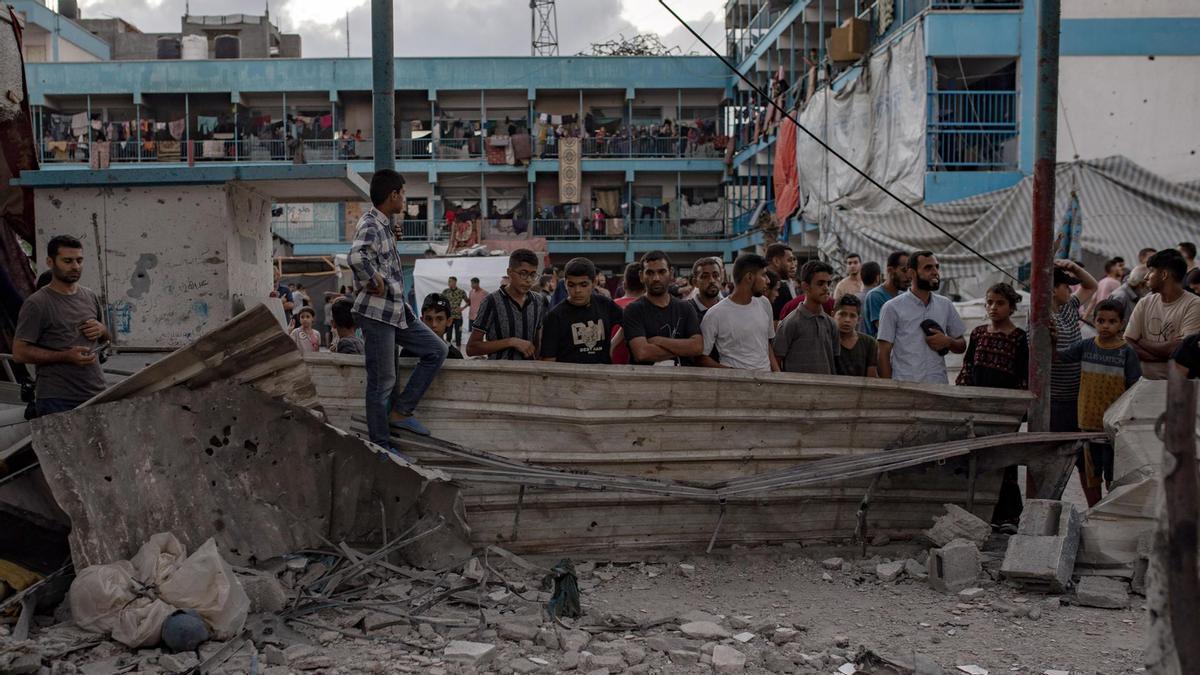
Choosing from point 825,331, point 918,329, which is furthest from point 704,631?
point 918,329

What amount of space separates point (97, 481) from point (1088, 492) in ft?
18.8

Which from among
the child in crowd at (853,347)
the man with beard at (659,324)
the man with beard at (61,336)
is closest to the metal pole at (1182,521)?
the man with beard at (659,324)

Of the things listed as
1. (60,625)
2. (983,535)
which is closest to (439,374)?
(60,625)

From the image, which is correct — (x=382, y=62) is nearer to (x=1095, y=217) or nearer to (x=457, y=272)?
(x=1095, y=217)

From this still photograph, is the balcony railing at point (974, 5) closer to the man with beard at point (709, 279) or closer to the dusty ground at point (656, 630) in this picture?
the man with beard at point (709, 279)

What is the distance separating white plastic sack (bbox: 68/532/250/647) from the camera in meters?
4.47

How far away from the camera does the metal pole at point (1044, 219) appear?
266 inches

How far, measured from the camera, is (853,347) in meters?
7.35

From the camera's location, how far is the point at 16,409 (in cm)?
604

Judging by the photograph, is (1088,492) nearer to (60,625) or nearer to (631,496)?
(631,496)

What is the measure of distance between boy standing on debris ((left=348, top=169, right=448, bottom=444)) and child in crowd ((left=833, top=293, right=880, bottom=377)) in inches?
114

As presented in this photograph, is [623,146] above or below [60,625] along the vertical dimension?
above

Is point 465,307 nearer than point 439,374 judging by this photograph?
No

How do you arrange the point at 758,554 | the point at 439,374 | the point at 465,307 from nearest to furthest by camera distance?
the point at 439,374, the point at 758,554, the point at 465,307
